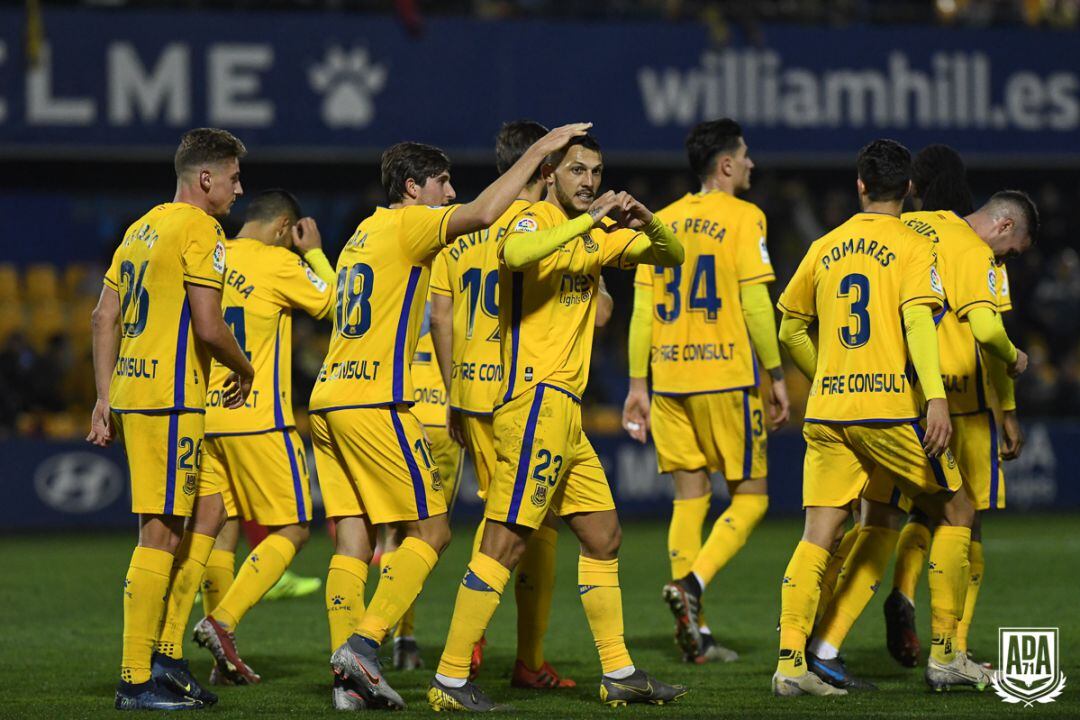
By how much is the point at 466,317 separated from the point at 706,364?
198cm

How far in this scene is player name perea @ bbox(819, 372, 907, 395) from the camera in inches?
267

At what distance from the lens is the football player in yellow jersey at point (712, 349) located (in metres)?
8.62

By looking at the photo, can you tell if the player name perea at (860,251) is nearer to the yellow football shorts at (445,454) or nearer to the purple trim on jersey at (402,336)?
the purple trim on jersey at (402,336)

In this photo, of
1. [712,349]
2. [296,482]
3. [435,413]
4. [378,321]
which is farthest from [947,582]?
[296,482]

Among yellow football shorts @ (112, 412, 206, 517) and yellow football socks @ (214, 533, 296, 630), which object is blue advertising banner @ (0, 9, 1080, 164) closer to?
yellow football socks @ (214, 533, 296, 630)

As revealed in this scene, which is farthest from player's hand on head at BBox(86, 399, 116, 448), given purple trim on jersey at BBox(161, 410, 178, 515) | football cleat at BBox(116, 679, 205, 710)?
football cleat at BBox(116, 679, 205, 710)

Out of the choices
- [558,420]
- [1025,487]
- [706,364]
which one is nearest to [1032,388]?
Result: [1025,487]

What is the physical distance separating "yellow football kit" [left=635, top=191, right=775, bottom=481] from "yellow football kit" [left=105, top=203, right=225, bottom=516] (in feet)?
9.10

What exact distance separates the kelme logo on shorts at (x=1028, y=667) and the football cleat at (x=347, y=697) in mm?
2589

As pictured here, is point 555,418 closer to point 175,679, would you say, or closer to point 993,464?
point 175,679

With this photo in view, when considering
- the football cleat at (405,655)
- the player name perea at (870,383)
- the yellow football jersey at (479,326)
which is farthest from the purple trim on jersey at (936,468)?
the football cleat at (405,655)

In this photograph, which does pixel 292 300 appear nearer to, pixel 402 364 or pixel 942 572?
pixel 402 364

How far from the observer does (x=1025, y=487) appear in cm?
1797

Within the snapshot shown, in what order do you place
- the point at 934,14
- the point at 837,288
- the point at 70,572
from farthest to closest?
the point at 934,14 → the point at 70,572 → the point at 837,288
